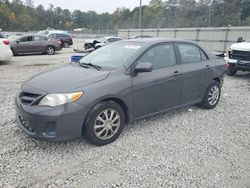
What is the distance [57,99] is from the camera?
10.9ft

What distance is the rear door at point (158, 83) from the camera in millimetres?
4035

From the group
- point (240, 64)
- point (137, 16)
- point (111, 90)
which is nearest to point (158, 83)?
point (111, 90)

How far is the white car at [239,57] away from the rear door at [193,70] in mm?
4214

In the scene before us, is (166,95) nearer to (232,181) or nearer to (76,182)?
(232,181)

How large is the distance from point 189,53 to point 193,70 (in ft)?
1.22

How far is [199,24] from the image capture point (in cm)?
4297

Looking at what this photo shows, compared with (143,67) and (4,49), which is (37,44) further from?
(143,67)

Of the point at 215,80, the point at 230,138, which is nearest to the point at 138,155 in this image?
the point at 230,138

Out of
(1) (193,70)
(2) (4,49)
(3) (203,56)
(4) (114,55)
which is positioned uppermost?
(4) (114,55)

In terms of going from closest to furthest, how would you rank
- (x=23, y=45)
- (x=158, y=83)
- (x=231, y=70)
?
(x=158, y=83) < (x=231, y=70) < (x=23, y=45)

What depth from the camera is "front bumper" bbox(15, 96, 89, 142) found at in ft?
10.7

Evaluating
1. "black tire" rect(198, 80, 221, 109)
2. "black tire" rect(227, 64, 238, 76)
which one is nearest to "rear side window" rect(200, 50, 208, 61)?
"black tire" rect(198, 80, 221, 109)

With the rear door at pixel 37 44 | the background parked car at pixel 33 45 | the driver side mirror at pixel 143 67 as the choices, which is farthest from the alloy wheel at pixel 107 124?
the rear door at pixel 37 44

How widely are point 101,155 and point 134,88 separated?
1132 mm
